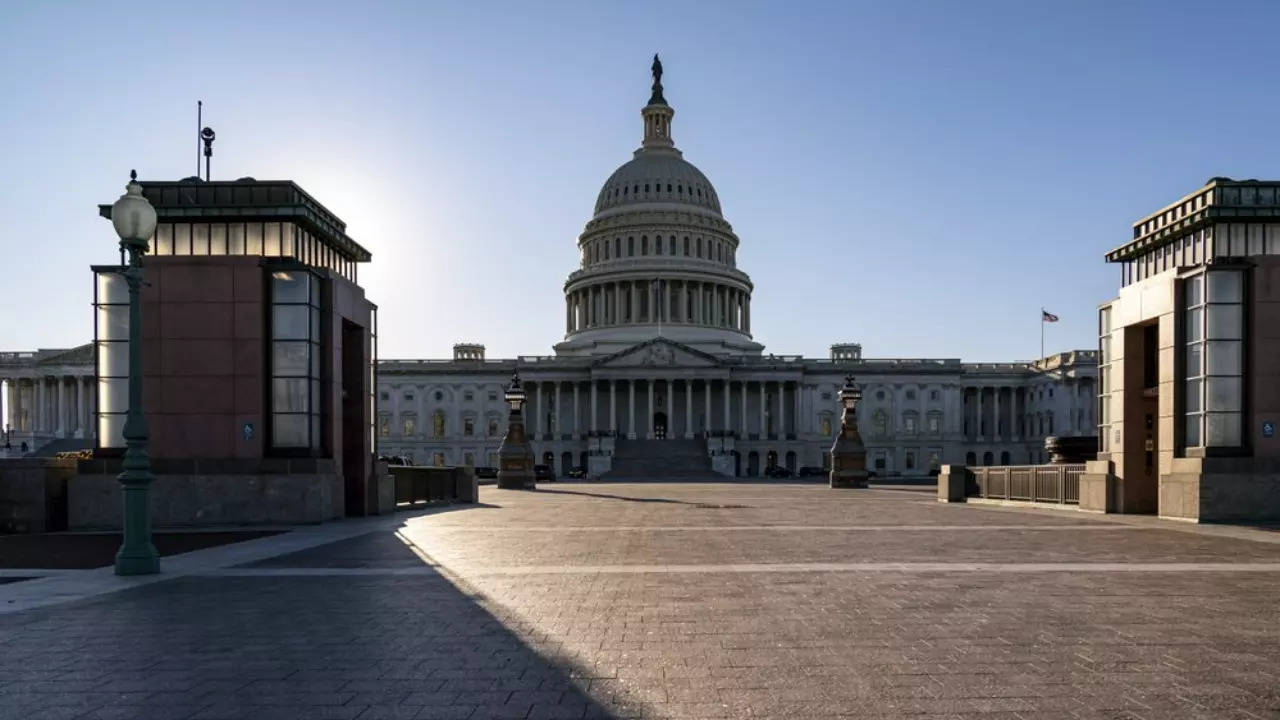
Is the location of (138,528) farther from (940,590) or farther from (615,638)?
(940,590)

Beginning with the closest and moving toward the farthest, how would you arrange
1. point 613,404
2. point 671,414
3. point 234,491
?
point 234,491 < point 613,404 < point 671,414

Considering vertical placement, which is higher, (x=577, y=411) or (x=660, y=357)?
(x=660, y=357)

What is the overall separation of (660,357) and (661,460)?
83.7 feet

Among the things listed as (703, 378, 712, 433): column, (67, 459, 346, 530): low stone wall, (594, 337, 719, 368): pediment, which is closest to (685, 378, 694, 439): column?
(703, 378, 712, 433): column

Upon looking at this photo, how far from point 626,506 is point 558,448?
317 feet

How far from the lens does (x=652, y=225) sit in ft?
494

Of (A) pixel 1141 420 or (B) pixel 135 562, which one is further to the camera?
(A) pixel 1141 420

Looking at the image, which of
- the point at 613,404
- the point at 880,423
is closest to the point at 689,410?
the point at 613,404

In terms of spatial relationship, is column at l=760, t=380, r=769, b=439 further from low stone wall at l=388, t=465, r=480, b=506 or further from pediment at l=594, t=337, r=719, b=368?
low stone wall at l=388, t=465, r=480, b=506

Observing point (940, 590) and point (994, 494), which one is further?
point (994, 494)

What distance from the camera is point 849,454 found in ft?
205

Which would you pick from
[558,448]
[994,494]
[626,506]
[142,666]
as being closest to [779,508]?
[626,506]

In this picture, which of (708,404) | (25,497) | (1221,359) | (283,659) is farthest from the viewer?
(708,404)

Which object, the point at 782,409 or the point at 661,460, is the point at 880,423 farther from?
the point at 661,460
